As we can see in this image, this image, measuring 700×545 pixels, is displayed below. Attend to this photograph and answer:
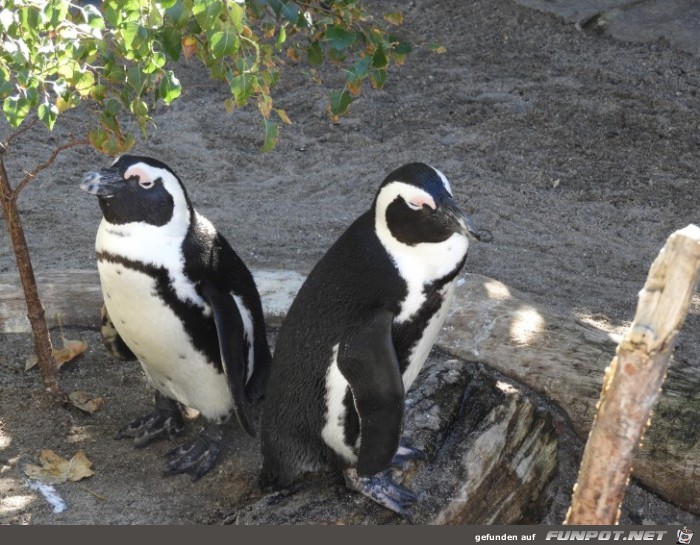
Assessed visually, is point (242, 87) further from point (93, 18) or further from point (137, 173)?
point (137, 173)

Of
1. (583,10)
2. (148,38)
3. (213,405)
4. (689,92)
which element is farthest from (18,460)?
(583,10)

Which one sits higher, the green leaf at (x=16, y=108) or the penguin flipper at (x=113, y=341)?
the green leaf at (x=16, y=108)

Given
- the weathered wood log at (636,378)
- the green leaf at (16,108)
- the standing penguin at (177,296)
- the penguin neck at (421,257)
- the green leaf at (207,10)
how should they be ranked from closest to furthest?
the weathered wood log at (636,378) → the green leaf at (207,10) → the green leaf at (16,108) → the penguin neck at (421,257) → the standing penguin at (177,296)

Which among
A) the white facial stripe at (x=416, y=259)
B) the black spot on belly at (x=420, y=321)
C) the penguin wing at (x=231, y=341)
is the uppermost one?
the white facial stripe at (x=416, y=259)

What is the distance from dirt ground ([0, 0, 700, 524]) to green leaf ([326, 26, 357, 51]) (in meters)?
1.42

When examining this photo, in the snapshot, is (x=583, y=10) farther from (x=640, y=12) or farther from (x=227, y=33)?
(x=227, y=33)

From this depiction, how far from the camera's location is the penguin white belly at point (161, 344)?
308 cm

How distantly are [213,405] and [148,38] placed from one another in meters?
1.45

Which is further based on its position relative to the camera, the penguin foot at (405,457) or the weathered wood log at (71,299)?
the weathered wood log at (71,299)

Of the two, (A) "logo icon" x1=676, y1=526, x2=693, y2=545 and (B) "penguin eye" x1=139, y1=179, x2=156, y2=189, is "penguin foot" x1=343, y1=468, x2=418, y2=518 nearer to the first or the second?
(A) "logo icon" x1=676, y1=526, x2=693, y2=545

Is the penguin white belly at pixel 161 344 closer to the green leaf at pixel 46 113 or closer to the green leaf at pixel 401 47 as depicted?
the green leaf at pixel 46 113

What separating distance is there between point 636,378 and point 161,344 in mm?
1797

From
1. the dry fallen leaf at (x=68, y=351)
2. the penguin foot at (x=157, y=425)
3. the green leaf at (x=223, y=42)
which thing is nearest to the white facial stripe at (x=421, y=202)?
the green leaf at (x=223, y=42)

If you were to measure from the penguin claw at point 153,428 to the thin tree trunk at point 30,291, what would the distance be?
310 mm
